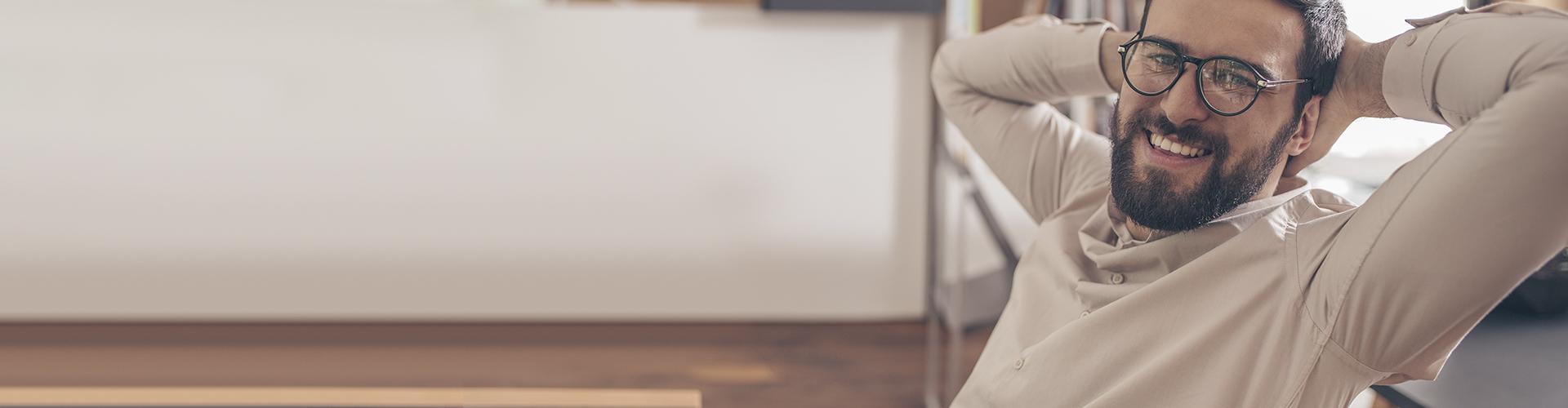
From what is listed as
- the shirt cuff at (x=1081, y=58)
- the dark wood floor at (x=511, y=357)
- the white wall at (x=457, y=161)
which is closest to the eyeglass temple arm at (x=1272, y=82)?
the shirt cuff at (x=1081, y=58)

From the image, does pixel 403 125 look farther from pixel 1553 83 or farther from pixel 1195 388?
pixel 1553 83

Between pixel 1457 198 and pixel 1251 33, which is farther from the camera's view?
pixel 1251 33

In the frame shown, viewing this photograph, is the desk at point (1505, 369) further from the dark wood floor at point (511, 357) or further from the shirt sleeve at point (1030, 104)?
the dark wood floor at point (511, 357)

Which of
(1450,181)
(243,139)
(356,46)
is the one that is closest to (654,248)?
(356,46)

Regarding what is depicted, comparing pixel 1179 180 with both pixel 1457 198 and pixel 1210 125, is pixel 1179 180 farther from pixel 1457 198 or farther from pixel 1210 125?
pixel 1457 198

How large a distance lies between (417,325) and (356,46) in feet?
2.45

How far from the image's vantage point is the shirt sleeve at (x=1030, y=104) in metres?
1.02

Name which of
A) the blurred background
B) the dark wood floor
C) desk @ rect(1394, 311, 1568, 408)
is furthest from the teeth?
→ the blurred background

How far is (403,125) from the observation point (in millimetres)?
2762

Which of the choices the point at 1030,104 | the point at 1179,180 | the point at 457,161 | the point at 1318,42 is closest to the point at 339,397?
the point at 1030,104

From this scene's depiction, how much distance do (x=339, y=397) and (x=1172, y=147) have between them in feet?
3.77

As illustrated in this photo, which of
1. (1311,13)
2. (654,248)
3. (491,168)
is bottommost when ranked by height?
(654,248)

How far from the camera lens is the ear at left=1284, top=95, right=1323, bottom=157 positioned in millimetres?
779

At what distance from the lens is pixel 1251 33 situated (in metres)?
0.75
